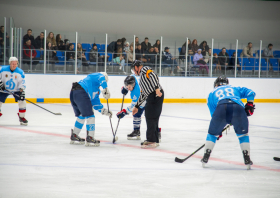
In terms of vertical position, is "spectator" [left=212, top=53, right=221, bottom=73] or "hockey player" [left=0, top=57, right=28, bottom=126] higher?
"spectator" [left=212, top=53, right=221, bottom=73]

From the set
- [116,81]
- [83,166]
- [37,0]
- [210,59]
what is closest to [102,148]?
[83,166]

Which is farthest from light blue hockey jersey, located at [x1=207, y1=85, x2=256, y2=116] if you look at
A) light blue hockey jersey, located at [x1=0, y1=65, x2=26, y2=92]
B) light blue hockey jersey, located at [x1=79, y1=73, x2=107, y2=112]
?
light blue hockey jersey, located at [x1=0, y1=65, x2=26, y2=92]

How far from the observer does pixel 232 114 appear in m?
3.46

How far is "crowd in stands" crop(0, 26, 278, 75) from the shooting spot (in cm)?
1112

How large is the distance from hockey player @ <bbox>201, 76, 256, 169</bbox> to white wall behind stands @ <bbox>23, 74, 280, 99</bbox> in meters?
8.34

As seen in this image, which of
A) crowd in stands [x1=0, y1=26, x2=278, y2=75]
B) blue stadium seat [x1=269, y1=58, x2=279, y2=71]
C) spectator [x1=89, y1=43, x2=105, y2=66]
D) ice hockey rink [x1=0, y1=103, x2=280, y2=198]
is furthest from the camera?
blue stadium seat [x1=269, y1=58, x2=279, y2=71]

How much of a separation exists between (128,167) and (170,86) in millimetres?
8868

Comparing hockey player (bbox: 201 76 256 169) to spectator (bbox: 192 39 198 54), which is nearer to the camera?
hockey player (bbox: 201 76 256 169)

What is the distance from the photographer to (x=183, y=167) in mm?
3723

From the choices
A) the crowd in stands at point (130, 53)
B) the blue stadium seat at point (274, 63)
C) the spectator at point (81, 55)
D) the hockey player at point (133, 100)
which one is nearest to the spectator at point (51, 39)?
the crowd in stands at point (130, 53)

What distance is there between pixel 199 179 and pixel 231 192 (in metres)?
0.42

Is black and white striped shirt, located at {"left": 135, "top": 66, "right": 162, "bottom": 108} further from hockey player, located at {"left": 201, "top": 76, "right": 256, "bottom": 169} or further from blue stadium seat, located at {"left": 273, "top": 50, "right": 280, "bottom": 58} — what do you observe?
blue stadium seat, located at {"left": 273, "top": 50, "right": 280, "bottom": 58}

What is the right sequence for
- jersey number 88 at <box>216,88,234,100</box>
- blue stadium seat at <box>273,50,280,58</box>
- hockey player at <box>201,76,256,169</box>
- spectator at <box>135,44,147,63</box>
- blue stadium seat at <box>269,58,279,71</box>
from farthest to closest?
blue stadium seat at <box>273,50,280,58</box>, blue stadium seat at <box>269,58,279,71</box>, spectator at <box>135,44,147,63</box>, jersey number 88 at <box>216,88,234,100</box>, hockey player at <box>201,76,256,169</box>

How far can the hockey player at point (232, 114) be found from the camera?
3451 millimetres
